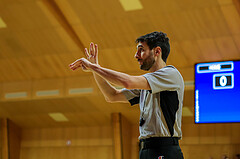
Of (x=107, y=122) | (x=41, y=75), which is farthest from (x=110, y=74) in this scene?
(x=107, y=122)

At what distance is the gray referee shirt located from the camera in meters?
3.39

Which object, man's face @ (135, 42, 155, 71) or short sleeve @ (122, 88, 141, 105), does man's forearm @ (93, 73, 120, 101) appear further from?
man's face @ (135, 42, 155, 71)

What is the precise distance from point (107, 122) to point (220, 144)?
4.77 metres

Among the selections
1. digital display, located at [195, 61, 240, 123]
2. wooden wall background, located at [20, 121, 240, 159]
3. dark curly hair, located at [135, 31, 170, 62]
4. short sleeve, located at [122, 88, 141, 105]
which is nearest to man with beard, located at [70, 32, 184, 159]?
dark curly hair, located at [135, 31, 170, 62]

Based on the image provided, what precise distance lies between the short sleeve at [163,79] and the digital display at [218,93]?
336 inches

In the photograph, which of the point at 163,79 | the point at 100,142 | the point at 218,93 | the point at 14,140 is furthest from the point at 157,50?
the point at 14,140

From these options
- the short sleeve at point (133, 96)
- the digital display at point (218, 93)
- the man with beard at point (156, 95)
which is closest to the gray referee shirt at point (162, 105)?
the man with beard at point (156, 95)

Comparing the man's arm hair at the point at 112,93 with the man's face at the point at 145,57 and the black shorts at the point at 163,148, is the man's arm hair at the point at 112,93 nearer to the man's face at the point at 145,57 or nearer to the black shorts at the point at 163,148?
the man's face at the point at 145,57

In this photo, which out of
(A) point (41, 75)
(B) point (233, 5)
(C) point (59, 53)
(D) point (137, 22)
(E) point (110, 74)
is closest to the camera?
(E) point (110, 74)

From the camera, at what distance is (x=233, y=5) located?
1149cm

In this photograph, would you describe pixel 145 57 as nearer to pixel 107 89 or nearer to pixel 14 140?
pixel 107 89

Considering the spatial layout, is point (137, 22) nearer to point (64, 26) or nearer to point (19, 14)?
point (64, 26)

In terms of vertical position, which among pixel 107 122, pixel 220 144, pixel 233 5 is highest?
pixel 233 5

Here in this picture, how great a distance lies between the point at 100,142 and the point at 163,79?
1489 centimetres
